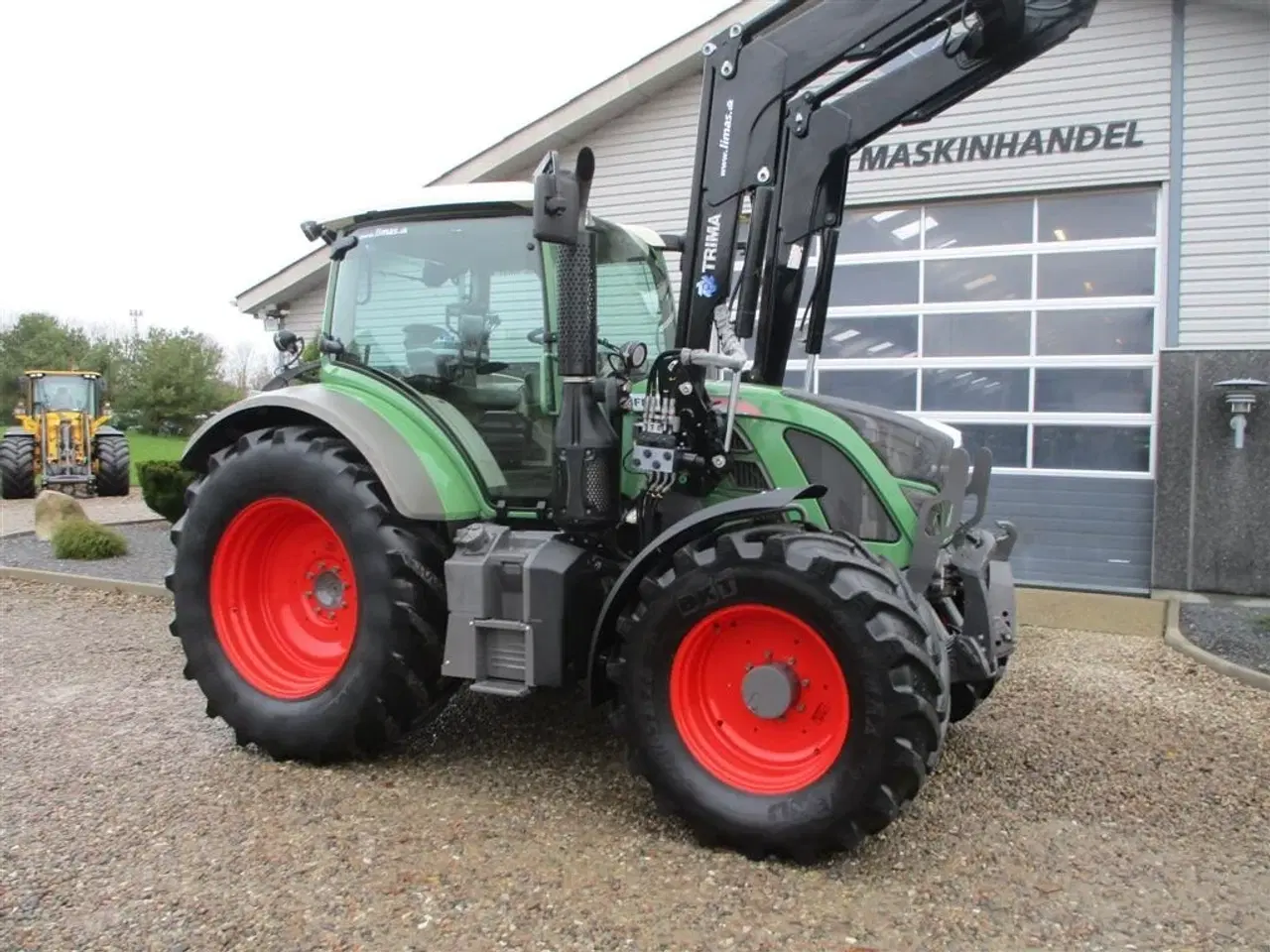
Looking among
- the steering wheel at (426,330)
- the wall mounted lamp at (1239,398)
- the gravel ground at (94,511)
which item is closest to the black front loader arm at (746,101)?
the steering wheel at (426,330)

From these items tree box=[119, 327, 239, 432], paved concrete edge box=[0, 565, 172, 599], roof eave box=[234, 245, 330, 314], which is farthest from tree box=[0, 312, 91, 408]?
paved concrete edge box=[0, 565, 172, 599]

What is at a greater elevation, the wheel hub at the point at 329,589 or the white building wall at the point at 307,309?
the white building wall at the point at 307,309

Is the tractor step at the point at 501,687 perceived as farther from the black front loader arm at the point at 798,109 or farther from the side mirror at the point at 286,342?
the side mirror at the point at 286,342

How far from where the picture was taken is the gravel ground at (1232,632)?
6.21 m

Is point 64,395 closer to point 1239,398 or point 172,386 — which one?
point 1239,398

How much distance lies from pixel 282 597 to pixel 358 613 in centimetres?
74

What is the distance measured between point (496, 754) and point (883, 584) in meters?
1.96

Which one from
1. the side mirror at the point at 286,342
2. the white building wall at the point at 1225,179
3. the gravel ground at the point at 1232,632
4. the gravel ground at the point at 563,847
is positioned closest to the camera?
the gravel ground at the point at 563,847

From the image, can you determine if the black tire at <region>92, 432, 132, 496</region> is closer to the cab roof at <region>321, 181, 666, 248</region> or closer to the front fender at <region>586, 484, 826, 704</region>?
the cab roof at <region>321, 181, 666, 248</region>

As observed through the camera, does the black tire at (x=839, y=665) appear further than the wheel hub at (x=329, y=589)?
No

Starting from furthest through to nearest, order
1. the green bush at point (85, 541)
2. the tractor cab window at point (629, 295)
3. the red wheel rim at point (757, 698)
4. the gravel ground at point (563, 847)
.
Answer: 1. the green bush at point (85, 541)
2. the tractor cab window at point (629, 295)
3. the red wheel rim at point (757, 698)
4. the gravel ground at point (563, 847)

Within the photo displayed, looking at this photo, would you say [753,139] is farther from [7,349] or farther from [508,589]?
[7,349]

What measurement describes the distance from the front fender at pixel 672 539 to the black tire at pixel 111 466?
716 inches

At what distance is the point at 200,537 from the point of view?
175 inches
